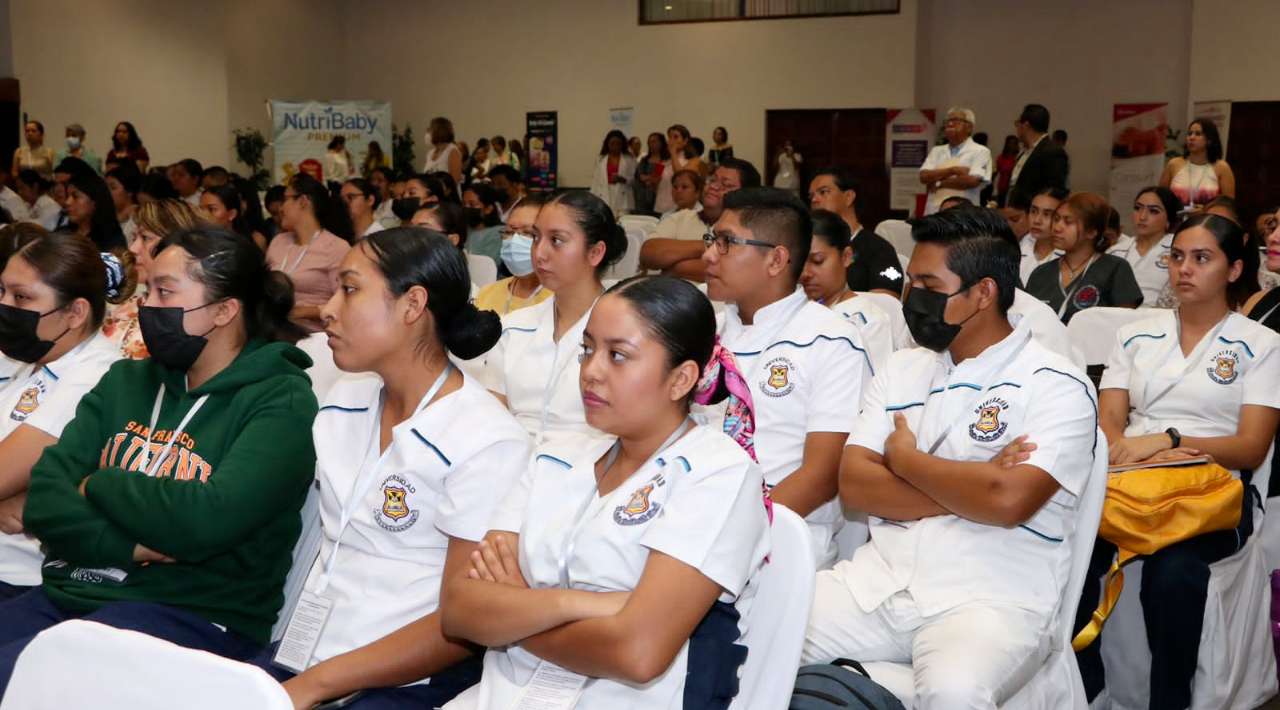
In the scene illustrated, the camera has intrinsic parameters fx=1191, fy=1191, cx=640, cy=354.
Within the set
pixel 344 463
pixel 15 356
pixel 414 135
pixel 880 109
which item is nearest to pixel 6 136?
pixel 414 135

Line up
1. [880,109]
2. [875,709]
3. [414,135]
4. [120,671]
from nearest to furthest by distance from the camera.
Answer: [120,671]
[875,709]
[880,109]
[414,135]

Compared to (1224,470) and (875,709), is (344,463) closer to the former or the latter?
(875,709)

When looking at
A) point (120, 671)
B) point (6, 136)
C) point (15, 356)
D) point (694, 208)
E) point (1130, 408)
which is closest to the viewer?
point (120, 671)

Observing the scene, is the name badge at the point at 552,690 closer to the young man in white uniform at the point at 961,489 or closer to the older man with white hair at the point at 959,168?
the young man in white uniform at the point at 961,489

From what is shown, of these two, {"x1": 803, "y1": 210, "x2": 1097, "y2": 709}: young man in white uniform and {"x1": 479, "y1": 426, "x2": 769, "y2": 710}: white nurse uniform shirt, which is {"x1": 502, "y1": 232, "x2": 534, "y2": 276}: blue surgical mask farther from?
{"x1": 479, "y1": 426, "x2": 769, "y2": 710}: white nurse uniform shirt

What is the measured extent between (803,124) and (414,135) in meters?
5.75

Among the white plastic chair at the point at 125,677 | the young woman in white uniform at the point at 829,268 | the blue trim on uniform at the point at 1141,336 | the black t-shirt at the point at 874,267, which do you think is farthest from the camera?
the black t-shirt at the point at 874,267

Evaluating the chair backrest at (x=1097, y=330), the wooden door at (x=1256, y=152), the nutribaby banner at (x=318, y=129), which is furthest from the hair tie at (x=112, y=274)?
the wooden door at (x=1256, y=152)

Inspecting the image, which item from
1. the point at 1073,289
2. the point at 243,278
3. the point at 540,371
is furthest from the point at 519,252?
the point at 1073,289

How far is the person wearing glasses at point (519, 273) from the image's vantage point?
4.17m

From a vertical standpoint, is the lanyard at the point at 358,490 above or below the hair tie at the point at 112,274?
below

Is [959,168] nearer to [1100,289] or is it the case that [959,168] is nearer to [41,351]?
[1100,289]

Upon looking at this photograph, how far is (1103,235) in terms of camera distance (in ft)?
17.8

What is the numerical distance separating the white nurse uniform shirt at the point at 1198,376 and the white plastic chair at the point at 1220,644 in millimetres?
385
